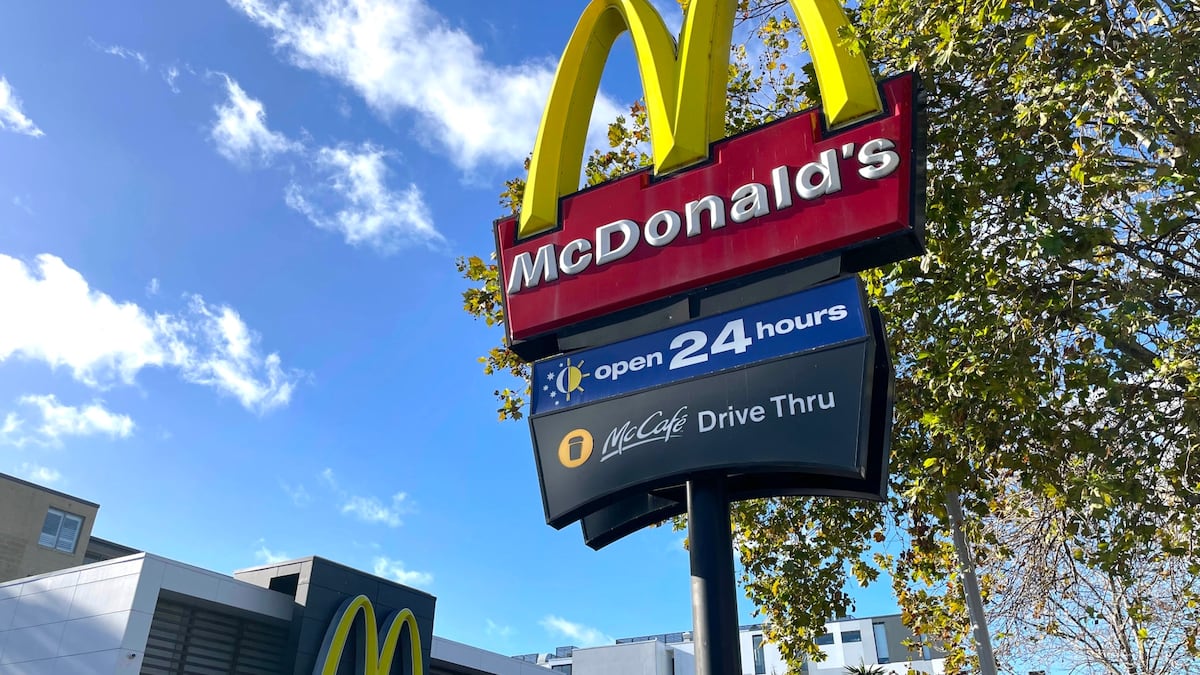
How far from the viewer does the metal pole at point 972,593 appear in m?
11.0

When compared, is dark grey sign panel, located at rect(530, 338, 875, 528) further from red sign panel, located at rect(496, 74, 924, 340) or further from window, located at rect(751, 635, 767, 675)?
window, located at rect(751, 635, 767, 675)

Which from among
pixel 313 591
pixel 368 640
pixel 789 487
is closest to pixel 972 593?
pixel 789 487

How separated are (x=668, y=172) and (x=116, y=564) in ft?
47.6

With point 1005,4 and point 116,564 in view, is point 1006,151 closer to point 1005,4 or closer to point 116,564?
point 1005,4

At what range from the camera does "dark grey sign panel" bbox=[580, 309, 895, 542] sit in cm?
609

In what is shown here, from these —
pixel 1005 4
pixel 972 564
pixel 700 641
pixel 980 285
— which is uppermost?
pixel 1005 4

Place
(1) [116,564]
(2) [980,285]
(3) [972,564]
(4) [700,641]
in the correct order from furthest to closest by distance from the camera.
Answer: (1) [116,564] → (3) [972,564] → (2) [980,285] → (4) [700,641]

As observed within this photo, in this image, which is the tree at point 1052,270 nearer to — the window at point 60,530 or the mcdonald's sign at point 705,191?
the mcdonald's sign at point 705,191

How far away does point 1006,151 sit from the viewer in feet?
30.6

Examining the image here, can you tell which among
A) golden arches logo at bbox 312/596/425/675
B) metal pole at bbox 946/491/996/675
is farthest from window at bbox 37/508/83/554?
metal pole at bbox 946/491/996/675

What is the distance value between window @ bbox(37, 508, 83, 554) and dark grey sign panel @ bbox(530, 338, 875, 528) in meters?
38.6

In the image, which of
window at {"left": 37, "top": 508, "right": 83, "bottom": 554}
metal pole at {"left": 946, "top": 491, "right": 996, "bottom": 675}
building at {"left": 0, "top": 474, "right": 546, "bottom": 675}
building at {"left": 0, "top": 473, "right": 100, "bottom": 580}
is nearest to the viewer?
metal pole at {"left": 946, "top": 491, "right": 996, "bottom": 675}

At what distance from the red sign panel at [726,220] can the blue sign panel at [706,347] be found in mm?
421

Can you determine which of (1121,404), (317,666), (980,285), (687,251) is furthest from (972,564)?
(317,666)
